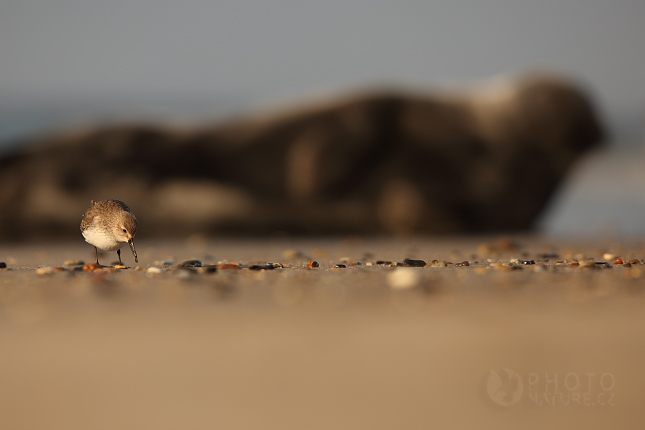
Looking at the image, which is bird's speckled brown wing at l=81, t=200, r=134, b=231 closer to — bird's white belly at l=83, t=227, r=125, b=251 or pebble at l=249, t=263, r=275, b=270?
bird's white belly at l=83, t=227, r=125, b=251

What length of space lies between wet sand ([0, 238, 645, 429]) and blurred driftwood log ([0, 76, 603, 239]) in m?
3.75

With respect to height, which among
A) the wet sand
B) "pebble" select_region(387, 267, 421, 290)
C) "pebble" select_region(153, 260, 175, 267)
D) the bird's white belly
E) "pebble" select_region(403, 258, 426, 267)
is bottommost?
the wet sand

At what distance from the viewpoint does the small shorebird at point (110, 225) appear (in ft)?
9.43

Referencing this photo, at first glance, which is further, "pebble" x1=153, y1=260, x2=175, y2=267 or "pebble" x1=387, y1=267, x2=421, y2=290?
"pebble" x1=153, y1=260, x2=175, y2=267

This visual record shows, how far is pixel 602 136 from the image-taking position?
646cm

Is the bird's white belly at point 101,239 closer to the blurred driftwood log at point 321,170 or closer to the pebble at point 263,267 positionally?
the pebble at point 263,267

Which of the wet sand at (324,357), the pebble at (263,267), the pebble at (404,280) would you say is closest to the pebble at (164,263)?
the pebble at (263,267)

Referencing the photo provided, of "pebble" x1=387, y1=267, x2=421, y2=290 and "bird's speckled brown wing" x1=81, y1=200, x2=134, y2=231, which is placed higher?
"bird's speckled brown wing" x1=81, y1=200, x2=134, y2=231

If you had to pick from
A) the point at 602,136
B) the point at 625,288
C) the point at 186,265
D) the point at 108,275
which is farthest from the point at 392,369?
the point at 602,136

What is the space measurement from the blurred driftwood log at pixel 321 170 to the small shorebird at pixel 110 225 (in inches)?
108

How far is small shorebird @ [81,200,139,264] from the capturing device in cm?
288

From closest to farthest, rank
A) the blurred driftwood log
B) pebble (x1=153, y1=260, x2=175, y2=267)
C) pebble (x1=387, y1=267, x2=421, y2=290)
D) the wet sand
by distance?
1. the wet sand
2. pebble (x1=387, y1=267, x2=421, y2=290)
3. pebble (x1=153, y1=260, x2=175, y2=267)
4. the blurred driftwood log

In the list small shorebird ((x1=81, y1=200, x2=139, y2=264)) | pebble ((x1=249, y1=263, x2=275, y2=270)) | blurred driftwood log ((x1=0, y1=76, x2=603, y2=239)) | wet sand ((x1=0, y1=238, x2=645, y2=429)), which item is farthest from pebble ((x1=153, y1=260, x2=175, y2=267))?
blurred driftwood log ((x1=0, y1=76, x2=603, y2=239))

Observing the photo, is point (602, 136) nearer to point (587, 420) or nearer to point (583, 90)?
A: point (583, 90)
